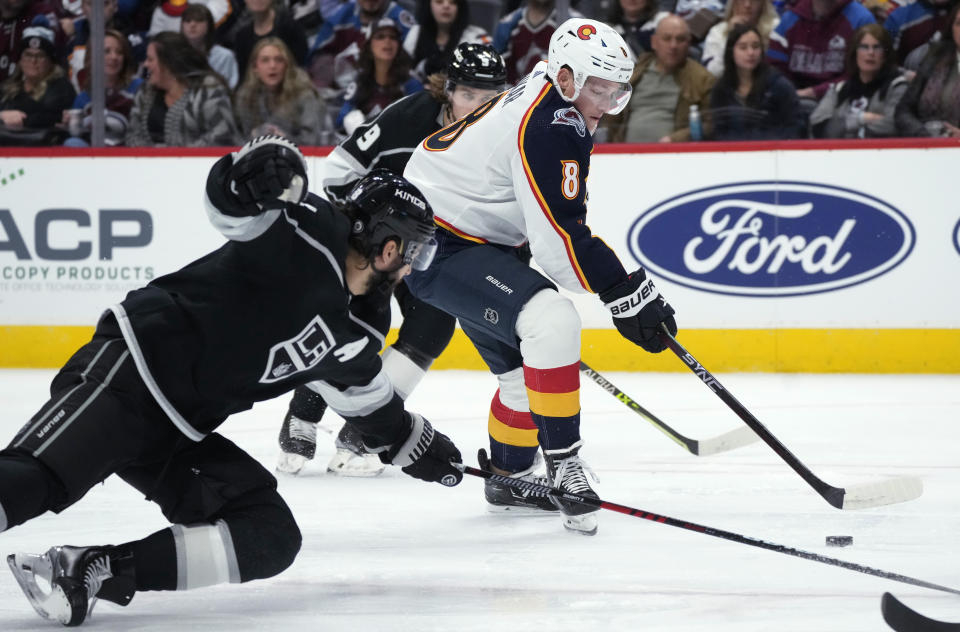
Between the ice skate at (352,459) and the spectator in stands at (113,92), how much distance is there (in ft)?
9.86

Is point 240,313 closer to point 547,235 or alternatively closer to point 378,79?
point 547,235

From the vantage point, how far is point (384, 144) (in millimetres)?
3910

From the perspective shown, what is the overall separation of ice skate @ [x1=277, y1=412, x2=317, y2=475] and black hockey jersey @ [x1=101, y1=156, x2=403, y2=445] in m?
1.50

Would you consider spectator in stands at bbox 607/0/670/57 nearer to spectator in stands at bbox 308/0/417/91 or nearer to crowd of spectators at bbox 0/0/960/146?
crowd of spectators at bbox 0/0/960/146

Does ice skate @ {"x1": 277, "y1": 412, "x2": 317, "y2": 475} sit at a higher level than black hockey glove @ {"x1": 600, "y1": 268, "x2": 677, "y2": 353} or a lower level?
lower

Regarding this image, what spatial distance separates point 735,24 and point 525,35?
3.23 ft

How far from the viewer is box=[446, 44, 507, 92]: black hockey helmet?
145 inches

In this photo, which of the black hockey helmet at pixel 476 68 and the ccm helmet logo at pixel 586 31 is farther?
the black hockey helmet at pixel 476 68

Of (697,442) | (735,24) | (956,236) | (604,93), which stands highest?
(604,93)

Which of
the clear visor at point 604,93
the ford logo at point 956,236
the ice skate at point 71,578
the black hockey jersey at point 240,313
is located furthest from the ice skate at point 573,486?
the ford logo at point 956,236

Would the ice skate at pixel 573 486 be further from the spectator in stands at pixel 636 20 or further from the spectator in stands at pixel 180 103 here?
the spectator in stands at pixel 180 103

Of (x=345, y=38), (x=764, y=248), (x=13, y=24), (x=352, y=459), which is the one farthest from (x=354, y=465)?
(x=13, y=24)

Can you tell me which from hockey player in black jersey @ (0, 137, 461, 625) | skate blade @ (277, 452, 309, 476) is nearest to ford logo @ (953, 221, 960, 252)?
skate blade @ (277, 452, 309, 476)

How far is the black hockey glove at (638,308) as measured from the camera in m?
2.98
